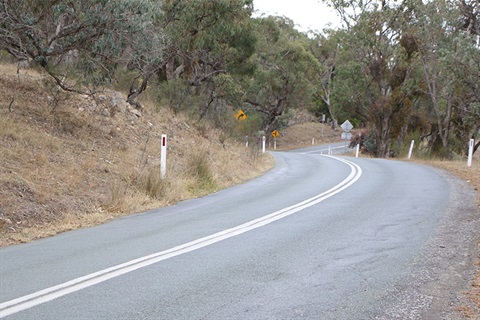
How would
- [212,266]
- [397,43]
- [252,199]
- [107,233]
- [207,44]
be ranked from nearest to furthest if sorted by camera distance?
[212,266] < [107,233] < [252,199] < [207,44] < [397,43]

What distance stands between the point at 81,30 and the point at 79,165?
11.2ft

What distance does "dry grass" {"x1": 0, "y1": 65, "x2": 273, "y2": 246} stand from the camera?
9.50 metres

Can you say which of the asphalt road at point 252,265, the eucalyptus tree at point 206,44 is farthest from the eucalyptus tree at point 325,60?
the asphalt road at point 252,265

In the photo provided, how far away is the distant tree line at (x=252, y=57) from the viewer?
13016mm

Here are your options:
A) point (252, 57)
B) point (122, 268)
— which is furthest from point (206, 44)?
point (122, 268)

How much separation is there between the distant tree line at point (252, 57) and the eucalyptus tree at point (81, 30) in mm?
30

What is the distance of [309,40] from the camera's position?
6594cm

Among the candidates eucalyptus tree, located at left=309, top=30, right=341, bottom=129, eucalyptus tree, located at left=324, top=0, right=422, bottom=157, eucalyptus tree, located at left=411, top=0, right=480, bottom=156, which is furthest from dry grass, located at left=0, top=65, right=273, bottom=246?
eucalyptus tree, located at left=309, top=30, right=341, bottom=129

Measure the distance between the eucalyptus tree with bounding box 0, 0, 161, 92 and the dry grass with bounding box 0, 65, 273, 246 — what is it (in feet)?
4.98

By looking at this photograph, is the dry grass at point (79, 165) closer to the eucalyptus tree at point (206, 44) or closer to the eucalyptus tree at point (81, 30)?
the eucalyptus tree at point (81, 30)

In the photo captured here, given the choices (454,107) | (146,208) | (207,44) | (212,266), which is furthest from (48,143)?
(454,107)

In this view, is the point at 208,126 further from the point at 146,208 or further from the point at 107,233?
the point at 107,233

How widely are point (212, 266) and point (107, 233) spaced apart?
2.71m

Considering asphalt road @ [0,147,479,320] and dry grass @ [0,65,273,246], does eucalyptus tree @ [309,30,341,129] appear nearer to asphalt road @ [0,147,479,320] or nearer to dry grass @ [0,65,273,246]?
dry grass @ [0,65,273,246]
